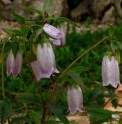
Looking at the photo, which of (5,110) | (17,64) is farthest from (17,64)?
(5,110)

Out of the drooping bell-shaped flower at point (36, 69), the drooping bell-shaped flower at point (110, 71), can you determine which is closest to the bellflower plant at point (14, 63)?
the drooping bell-shaped flower at point (36, 69)

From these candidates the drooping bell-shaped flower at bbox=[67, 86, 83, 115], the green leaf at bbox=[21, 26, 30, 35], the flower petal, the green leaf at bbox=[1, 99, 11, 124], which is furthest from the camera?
the drooping bell-shaped flower at bbox=[67, 86, 83, 115]

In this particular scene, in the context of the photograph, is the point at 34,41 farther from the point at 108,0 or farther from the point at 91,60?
the point at 108,0

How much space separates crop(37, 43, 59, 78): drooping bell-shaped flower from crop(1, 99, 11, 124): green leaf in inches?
11.8

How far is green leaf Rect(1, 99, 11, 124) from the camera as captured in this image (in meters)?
2.34

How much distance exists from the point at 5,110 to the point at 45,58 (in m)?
0.37

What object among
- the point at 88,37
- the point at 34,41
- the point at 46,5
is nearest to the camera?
the point at 34,41

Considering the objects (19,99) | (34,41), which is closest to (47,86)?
(19,99)

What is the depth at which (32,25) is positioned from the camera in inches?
86.6

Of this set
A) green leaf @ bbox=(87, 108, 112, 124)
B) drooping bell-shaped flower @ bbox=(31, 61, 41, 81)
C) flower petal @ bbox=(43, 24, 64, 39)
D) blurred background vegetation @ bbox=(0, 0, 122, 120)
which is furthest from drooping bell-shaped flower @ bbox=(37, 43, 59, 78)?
blurred background vegetation @ bbox=(0, 0, 122, 120)

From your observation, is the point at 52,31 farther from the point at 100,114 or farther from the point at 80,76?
the point at 80,76

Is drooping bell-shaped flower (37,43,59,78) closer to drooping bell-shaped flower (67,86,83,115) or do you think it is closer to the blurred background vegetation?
drooping bell-shaped flower (67,86,83,115)

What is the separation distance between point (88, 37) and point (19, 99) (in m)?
3.73

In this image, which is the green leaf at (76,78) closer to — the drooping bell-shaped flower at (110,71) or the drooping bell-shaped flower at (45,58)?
the drooping bell-shaped flower at (110,71)
